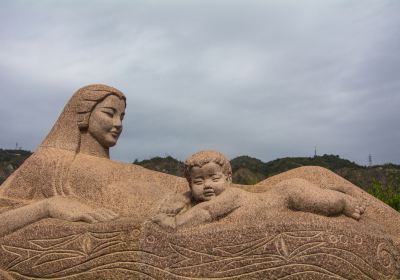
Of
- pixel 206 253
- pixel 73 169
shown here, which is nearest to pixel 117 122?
pixel 73 169

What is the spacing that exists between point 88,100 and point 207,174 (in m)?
2.15

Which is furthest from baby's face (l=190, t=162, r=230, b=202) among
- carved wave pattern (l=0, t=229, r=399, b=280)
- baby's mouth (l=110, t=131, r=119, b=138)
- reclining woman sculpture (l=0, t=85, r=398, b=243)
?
baby's mouth (l=110, t=131, r=119, b=138)

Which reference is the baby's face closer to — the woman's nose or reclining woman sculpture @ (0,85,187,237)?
reclining woman sculpture @ (0,85,187,237)

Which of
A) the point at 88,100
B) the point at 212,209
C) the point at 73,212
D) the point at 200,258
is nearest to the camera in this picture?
the point at 200,258

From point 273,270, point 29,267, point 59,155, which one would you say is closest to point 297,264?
point 273,270

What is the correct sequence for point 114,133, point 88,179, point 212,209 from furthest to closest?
point 114,133 → point 88,179 → point 212,209

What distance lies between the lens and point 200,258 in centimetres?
551

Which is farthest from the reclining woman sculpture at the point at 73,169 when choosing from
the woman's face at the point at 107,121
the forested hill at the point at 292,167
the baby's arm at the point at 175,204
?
the forested hill at the point at 292,167

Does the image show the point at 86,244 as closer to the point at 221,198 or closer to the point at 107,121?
the point at 221,198

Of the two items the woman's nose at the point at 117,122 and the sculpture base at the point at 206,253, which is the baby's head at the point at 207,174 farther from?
the woman's nose at the point at 117,122

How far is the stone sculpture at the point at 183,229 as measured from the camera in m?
5.41

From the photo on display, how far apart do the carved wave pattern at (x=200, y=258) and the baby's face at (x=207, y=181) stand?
28.1 inches

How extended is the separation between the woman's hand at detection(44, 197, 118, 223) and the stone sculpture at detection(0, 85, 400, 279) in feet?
0.04

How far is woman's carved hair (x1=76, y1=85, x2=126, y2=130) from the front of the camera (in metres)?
7.34
